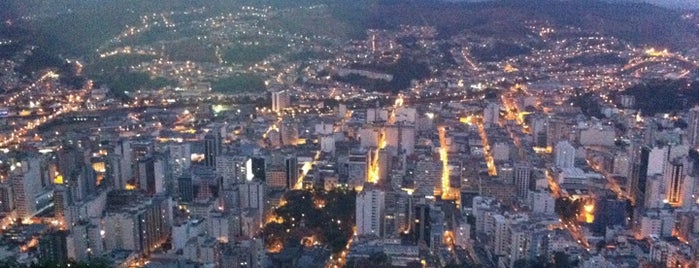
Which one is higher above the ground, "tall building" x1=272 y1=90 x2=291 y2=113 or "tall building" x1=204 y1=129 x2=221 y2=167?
"tall building" x1=272 y1=90 x2=291 y2=113

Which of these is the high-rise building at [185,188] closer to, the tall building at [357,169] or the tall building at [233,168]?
the tall building at [233,168]

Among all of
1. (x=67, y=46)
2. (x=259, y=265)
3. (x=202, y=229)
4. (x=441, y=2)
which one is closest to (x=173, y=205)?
(x=202, y=229)

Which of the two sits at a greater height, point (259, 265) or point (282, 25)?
point (282, 25)

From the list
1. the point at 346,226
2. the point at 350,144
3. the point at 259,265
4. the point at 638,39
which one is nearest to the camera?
the point at 259,265

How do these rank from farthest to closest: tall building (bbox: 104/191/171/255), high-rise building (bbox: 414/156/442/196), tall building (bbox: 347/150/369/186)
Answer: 1. tall building (bbox: 347/150/369/186)
2. high-rise building (bbox: 414/156/442/196)
3. tall building (bbox: 104/191/171/255)

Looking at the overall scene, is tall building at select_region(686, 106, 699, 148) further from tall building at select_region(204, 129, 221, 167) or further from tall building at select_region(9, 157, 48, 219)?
tall building at select_region(9, 157, 48, 219)

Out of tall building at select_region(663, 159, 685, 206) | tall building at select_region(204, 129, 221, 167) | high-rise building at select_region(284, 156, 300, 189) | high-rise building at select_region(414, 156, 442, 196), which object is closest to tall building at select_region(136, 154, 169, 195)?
tall building at select_region(204, 129, 221, 167)

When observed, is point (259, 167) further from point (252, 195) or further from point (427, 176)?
point (427, 176)

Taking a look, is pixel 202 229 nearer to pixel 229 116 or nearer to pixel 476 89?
pixel 229 116
